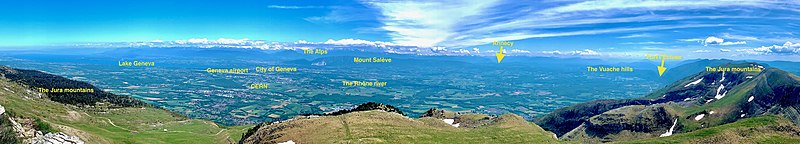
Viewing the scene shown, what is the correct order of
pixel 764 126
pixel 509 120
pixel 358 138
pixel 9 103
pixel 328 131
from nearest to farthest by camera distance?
1. pixel 358 138
2. pixel 328 131
3. pixel 764 126
4. pixel 509 120
5. pixel 9 103

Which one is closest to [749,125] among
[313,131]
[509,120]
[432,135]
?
[509,120]

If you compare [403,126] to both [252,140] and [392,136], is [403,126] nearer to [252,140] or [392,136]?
[392,136]

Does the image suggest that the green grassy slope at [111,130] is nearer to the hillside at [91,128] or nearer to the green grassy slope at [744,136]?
the hillside at [91,128]

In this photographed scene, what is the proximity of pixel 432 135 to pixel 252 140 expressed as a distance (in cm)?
3349

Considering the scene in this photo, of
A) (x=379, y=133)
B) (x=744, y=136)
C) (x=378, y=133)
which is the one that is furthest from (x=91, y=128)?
(x=744, y=136)

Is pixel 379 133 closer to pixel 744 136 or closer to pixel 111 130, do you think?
pixel 744 136

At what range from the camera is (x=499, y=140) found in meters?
74.7

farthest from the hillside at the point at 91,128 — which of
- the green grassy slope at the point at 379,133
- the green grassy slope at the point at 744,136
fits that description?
the green grassy slope at the point at 744,136

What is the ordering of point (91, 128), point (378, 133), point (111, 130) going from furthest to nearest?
point (111, 130), point (91, 128), point (378, 133)

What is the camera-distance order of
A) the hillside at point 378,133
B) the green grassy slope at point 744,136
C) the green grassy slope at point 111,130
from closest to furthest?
the green grassy slope at point 744,136 < the hillside at point 378,133 < the green grassy slope at point 111,130

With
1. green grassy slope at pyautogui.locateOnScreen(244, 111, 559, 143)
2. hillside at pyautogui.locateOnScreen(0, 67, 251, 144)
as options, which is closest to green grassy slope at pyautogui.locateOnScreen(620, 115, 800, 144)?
green grassy slope at pyautogui.locateOnScreen(244, 111, 559, 143)

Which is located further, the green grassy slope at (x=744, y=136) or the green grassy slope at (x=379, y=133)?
the green grassy slope at (x=379, y=133)

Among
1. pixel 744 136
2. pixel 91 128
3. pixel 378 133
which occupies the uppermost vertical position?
pixel 378 133

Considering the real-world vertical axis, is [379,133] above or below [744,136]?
Result: above
